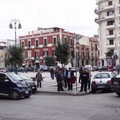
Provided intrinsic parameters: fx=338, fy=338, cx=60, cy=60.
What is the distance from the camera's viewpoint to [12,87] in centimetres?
1927

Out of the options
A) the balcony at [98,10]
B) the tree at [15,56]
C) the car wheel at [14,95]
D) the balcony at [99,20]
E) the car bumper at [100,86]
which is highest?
the balcony at [98,10]

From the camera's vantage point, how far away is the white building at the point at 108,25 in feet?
280

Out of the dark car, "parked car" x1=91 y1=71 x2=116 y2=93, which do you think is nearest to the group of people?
"parked car" x1=91 y1=71 x2=116 y2=93

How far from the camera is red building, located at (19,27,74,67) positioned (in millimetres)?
92188

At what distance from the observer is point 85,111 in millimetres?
12922

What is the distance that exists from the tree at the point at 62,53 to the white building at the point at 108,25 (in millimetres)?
32424

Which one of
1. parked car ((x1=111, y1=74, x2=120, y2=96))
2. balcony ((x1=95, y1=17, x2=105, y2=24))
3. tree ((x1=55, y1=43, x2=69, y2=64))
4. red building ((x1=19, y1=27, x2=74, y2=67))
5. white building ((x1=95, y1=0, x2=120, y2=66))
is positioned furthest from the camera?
red building ((x1=19, y1=27, x2=74, y2=67))

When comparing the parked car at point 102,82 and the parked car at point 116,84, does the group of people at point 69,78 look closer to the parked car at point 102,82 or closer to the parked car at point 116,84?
the parked car at point 102,82

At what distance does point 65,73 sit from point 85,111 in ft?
38.4

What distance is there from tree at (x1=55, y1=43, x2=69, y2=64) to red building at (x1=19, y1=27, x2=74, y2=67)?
35.9m

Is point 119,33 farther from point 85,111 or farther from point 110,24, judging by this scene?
point 85,111

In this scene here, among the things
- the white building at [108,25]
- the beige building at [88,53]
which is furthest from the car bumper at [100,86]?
the beige building at [88,53]

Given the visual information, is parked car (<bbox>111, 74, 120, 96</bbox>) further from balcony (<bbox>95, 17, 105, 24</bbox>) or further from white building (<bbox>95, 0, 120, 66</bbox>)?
balcony (<bbox>95, 17, 105, 24</bbox>)

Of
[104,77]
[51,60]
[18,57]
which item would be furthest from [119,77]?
[51,60]
